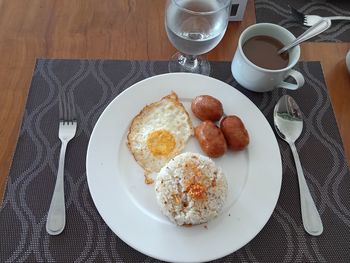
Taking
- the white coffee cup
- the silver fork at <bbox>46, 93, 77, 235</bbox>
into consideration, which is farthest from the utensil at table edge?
the silver fork at <bbox>46, 93, 77, 235</bbox>

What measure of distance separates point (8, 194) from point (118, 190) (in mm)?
301

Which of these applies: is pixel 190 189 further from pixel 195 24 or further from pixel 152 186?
pixel 195 24

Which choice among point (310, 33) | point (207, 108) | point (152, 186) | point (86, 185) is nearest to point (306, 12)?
point (310, 33)

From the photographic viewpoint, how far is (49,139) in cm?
100

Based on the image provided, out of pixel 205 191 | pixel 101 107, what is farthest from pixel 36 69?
pixel 205 191

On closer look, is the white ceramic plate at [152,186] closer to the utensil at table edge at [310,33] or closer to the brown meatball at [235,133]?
the brown meatball at [235,133]

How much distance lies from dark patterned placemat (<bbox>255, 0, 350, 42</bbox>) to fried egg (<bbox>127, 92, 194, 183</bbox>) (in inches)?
21.2

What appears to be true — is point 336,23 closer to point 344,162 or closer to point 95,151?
point 344,162

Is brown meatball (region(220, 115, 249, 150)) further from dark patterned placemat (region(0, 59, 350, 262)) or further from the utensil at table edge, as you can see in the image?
the utensil at table edge

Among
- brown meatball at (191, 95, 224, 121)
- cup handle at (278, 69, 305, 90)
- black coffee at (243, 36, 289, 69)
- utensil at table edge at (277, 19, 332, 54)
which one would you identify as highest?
utensil at table edge at (277, 19, 332, 54)

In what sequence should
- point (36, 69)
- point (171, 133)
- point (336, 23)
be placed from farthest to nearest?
point (336, 23) → point (36, 69) → point (171, 133)

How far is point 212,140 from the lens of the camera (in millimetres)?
936

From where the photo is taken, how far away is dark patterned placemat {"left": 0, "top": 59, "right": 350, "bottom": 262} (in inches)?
34.3

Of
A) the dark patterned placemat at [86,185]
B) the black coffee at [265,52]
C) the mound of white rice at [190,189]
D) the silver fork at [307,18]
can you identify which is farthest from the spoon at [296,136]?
the silver fork at [307,18]
